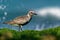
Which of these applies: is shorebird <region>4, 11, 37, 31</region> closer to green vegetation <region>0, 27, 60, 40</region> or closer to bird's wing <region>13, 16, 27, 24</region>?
bird's wing <region>13, 16, 27, 24</region>

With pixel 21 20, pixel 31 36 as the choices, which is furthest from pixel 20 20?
pixel 31 36

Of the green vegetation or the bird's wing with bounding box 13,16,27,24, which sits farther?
the bird's wing with bounding box 13,16,27,24

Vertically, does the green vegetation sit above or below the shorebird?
below

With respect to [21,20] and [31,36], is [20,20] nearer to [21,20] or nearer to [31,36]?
[21,20]

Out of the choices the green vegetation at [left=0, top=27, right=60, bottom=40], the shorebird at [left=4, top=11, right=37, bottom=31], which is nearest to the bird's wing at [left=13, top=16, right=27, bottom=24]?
the shorebird at [left=4, top=11, right=37, bottom=31]

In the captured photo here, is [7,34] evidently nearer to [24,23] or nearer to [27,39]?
[27,39]

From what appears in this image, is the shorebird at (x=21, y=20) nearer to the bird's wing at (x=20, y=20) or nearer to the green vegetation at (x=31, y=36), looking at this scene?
the bird's wing at (x=20, y=20)

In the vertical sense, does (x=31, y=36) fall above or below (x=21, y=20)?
below

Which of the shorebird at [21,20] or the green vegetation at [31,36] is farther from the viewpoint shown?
the shorebird at [21,20]

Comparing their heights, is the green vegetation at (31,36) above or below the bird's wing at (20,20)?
below

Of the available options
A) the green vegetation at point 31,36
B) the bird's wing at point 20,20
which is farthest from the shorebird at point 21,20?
the green vegetation at point 31,36

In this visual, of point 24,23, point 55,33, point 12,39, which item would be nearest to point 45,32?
point 55,33

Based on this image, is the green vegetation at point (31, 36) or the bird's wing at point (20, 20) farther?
the bird's wing at point (20, 20)

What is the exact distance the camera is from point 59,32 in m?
5.97
